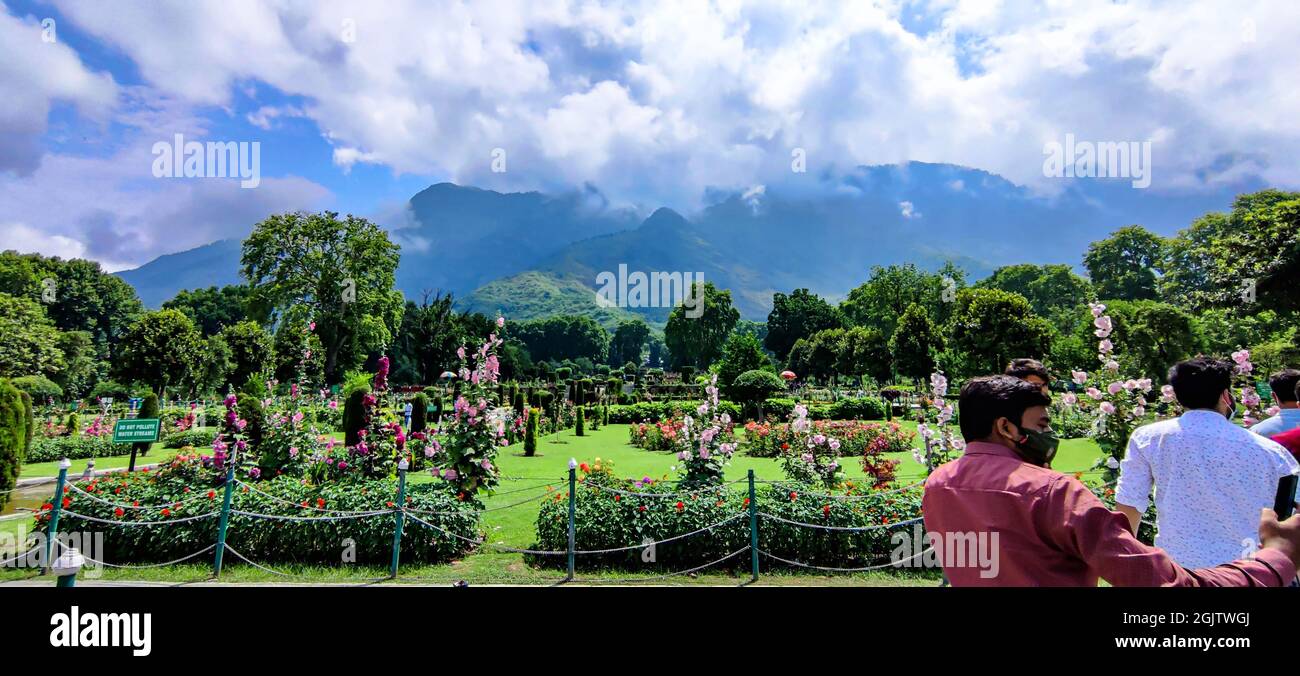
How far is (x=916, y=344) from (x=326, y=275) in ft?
130

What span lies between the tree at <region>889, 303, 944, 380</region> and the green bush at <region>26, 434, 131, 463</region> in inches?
1423

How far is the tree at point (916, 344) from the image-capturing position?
35.3 m

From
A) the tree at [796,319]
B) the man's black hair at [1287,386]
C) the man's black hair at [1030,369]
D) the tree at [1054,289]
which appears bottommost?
the man's black hair at [1287,386]

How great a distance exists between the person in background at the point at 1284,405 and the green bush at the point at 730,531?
3855 mm

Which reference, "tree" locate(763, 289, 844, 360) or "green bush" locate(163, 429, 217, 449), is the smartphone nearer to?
"green bush" locate(163, 429, 217, 449)

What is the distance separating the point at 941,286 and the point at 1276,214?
1467 inches

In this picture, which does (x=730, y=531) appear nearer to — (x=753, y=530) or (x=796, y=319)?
(x=753, y=530)

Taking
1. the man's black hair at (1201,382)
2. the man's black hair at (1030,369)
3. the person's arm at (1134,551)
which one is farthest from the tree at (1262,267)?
the person's arm at (1134,551)

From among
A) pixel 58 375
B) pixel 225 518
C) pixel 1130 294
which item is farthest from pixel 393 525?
pixel 1130 294

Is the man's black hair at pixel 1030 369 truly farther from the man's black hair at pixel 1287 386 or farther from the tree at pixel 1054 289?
the tree at pixel 1054 289

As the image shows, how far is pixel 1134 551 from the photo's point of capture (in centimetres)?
163

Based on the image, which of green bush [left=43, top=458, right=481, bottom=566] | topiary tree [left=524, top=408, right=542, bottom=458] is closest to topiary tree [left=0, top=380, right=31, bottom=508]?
green bush [left=43, top=458, right=481, bottom=566]
